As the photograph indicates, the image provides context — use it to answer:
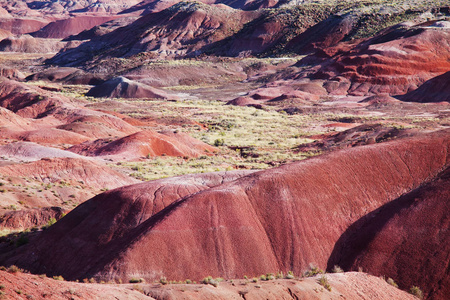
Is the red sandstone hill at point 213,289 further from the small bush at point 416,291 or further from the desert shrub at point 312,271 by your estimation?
the desert shrub at point 312,271

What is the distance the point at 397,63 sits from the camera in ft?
267

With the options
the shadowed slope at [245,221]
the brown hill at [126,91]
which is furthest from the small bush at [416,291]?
the brown hill at [126,91]

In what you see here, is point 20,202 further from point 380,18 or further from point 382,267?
point 380,18

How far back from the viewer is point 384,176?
63.6ft

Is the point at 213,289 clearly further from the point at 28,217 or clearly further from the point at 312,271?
the point at 28,217

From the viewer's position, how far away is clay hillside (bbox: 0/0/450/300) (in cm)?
1527

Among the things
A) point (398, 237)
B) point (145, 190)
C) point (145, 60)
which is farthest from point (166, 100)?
point (398, 237)

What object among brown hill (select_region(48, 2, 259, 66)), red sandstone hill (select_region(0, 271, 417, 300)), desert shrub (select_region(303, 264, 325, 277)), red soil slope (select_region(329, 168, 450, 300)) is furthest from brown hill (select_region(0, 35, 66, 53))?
red sandstone hill (select_region(0, 271, 417, 300))

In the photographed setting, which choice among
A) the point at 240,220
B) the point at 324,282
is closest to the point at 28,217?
the point at 240,220

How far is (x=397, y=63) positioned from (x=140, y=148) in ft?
180

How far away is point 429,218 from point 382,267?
2282 millimetres

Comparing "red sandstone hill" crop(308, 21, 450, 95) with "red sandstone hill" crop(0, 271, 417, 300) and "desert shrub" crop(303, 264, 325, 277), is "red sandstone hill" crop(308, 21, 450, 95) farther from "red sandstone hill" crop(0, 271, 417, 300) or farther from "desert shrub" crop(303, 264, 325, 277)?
"red sandstone hill" crop(0, 271, 417, 300)

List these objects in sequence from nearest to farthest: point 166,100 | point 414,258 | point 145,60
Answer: point 414,258
point 166,100
point 145,60

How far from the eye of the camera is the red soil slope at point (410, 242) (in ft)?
49.3
